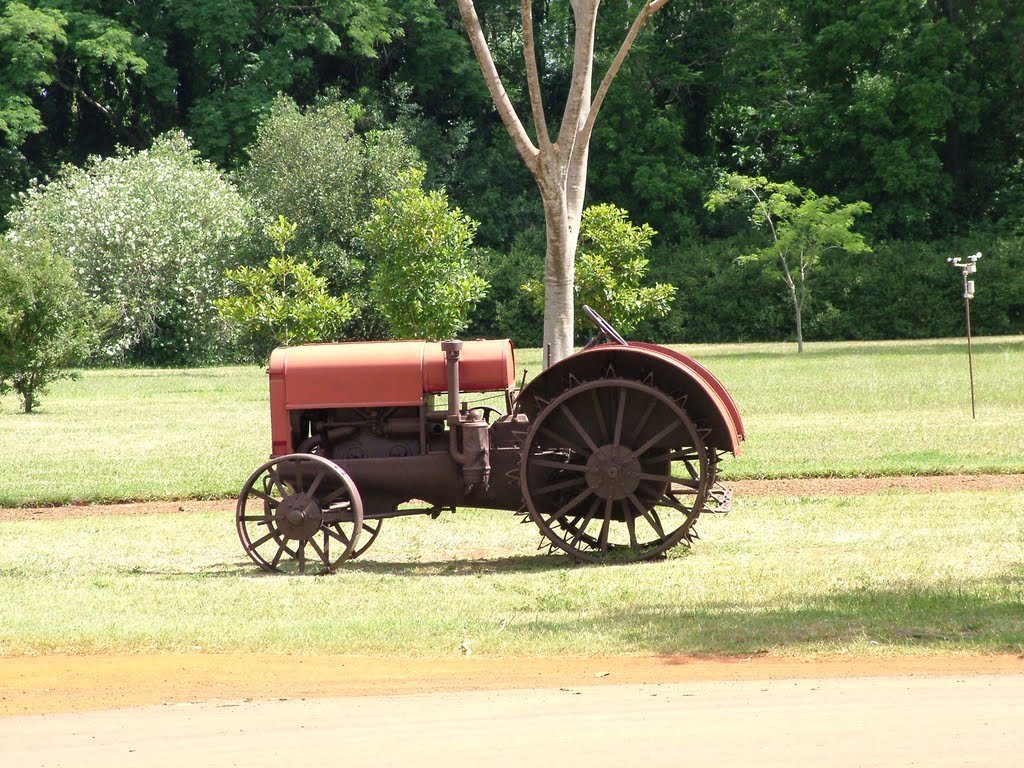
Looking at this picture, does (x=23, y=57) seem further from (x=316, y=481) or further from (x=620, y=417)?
(x=620, y=417)

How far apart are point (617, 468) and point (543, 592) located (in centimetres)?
125

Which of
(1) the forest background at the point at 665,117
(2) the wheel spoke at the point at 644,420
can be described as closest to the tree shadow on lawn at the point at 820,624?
(2) the wheel spoke at the point at 644,420

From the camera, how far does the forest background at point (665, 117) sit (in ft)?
151

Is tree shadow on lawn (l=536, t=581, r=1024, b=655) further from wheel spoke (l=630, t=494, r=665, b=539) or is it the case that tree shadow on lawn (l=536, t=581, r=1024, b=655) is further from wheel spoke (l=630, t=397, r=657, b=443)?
wheel spoke (l=630, t=397, r=657, b=443)

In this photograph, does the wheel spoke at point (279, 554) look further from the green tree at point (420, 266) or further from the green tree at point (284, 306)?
the green tree at point (420, 266)

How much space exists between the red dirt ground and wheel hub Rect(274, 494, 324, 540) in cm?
233

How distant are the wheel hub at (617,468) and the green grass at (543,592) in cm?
55

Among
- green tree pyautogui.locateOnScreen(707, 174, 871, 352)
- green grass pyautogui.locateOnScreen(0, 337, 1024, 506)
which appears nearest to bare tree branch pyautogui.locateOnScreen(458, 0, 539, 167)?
green grass pyautogui.locateOnScreen(0, 337, 1024, 506)

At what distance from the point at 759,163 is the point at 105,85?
25.8 m

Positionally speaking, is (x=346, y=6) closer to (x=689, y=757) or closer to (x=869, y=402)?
(x=869, y=402)

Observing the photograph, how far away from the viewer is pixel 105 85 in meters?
52.1

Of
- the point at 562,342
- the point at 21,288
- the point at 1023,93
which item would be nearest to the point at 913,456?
the point at 562,342

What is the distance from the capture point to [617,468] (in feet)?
30.8

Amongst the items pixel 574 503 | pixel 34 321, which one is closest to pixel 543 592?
pixel 574 503
